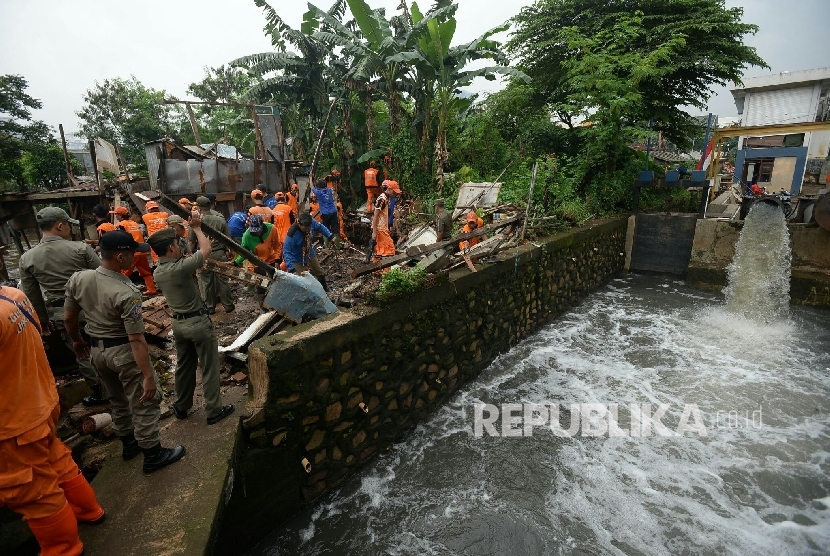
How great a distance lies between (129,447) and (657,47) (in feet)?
47.8

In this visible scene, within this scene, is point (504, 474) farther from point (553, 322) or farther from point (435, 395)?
point (553, 322)

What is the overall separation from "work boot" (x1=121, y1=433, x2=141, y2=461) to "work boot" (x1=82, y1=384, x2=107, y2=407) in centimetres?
117

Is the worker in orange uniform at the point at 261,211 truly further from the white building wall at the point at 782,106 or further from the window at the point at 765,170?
the white building wall at the point at 782,106

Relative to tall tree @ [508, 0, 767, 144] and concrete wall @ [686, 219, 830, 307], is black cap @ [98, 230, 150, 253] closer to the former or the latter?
tall tree @ [508, 0, 767, 144]

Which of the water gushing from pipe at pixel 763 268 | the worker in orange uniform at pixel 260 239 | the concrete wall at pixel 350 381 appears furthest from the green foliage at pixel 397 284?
the water gushing from pipe at pixel 763 268

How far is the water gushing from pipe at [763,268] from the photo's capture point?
895 centimetres

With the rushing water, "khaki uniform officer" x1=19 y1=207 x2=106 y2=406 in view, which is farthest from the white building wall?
"khaki uniform officer" x1=19 y1=207 x2=106 y2=406

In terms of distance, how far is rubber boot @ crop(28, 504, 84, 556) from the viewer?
215 centimetres

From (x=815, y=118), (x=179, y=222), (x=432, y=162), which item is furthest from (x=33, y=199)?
(x=815, y=118)

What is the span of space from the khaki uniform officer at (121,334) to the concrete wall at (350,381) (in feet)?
2.44

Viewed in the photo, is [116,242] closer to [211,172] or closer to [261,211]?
[261,211]

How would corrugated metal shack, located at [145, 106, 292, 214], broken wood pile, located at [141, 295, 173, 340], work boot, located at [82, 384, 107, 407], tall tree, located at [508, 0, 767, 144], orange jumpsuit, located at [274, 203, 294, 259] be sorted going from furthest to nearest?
tall tree, located at [508, 0, 767, 144]
corrugated metal shack, located at [145, 106, 292, 214]
orange jumpsuit, located at [274, 203, 294, 259]
broken wood pile, located at [141, 295, 173, 340]
work boot, located at [82, 384, 107, 407]

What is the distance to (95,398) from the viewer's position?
3.97 meters

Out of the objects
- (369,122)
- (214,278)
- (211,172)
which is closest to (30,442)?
(214,278)
